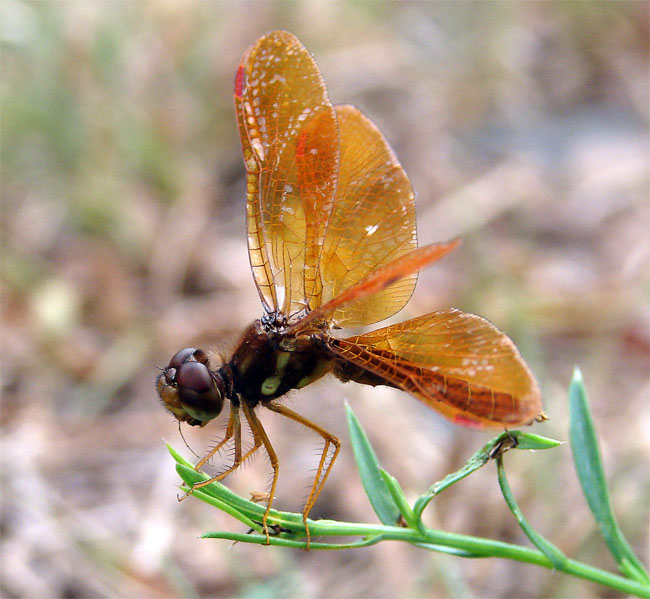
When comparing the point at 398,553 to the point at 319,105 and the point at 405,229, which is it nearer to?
the point at 405,229

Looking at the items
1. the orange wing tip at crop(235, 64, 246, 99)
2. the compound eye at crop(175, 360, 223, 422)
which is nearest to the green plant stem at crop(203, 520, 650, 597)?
the compound eye at crop(175, 360, 223, 422)

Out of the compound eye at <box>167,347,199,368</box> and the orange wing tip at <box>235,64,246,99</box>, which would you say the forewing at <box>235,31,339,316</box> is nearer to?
the orange wing tip at <box>235,64,246,99</box>

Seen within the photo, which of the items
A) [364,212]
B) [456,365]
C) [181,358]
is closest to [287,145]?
[364,212]

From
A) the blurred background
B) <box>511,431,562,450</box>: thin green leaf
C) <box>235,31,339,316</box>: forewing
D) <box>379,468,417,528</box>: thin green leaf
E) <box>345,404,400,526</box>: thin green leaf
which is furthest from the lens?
the blurred background

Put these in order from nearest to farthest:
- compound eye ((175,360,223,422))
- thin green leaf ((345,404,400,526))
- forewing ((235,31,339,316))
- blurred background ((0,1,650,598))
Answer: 1. thin green leaf ((345,404,400,526))
2. compound eye ((175,360,223,422))
3. forewing ((235,31,339,316))
4. blurred background ((0,1,650,598))

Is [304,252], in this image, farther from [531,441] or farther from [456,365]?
[531,441]

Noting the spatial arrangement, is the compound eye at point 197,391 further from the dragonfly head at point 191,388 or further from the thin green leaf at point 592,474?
the thin green leaf at point 592,474
